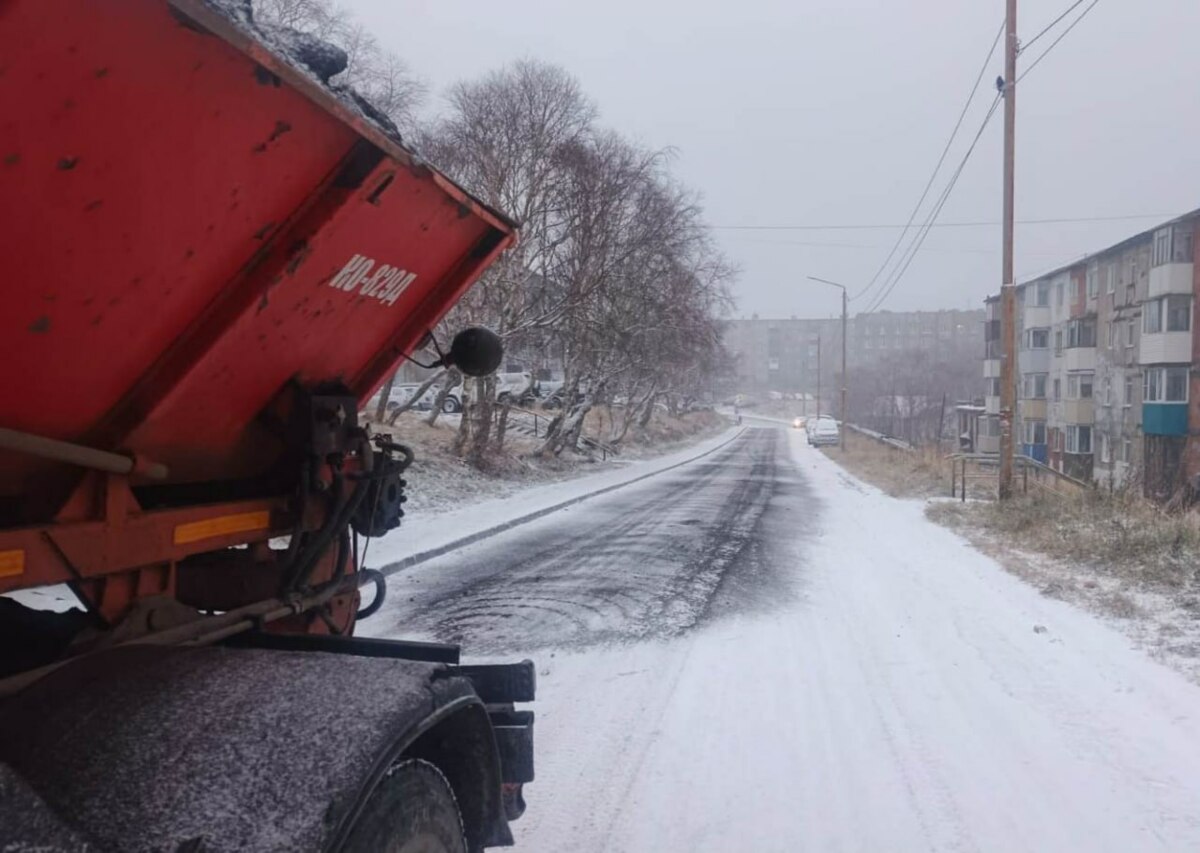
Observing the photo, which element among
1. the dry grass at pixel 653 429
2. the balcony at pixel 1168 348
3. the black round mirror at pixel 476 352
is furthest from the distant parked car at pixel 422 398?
the black round mirror at pixel 476 352

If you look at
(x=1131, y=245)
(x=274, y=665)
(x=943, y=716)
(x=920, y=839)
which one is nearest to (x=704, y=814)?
(x=920, y=839)

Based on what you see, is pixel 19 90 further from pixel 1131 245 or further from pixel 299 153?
pixel 1131 245

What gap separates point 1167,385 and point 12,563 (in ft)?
150

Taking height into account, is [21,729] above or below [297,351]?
below

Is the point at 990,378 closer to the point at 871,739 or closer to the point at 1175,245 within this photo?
the point at 1175,245

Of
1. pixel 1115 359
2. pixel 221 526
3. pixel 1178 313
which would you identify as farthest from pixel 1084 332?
pixel 221 526

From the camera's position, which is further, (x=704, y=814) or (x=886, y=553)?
(x=886, y=553)

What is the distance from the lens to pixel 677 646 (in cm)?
766

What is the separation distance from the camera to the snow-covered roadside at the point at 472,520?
1212 cm

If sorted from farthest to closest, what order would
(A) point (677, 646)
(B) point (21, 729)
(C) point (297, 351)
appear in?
(A) point (677, 646)
(C) point (297, 351)
(B) point (21, 729)

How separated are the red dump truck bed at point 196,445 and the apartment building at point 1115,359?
23.3m

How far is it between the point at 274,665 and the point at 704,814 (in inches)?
103

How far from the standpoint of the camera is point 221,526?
3105mm

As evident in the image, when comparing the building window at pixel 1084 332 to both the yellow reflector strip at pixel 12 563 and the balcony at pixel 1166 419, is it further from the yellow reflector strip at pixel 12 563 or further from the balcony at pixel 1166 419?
the yellow reflector strip at pixel 12 563
